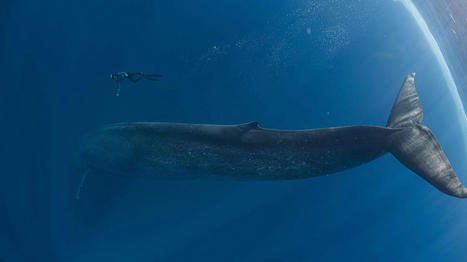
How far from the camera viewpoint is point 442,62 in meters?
11.1

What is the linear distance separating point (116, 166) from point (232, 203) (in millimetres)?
4688

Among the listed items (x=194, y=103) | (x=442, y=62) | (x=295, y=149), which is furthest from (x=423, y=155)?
(x=442, y=62)

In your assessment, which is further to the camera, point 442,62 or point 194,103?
point 442,62

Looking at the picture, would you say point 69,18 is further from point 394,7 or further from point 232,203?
point 394,7

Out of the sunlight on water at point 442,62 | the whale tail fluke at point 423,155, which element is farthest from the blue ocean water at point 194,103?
the whale tail fluke at point 423,155

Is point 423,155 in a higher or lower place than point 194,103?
lower

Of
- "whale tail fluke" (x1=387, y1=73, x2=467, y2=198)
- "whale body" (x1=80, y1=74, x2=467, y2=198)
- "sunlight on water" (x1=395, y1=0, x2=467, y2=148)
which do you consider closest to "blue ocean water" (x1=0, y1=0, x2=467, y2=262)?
"sunlight on water" (x1=395, y1=0, x2=467, y2=148)

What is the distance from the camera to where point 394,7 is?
33.4ft

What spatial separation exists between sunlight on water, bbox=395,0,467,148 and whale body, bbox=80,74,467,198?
7.25 metres

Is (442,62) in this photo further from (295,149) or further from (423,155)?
(295,149)

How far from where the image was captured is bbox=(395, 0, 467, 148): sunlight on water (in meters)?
10.4

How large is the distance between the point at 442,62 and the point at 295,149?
10.6 meters

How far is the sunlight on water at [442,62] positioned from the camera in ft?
34.2

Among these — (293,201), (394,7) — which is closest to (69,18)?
(293,201)
